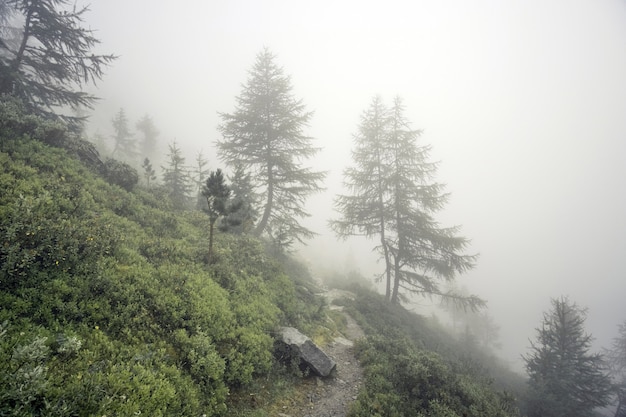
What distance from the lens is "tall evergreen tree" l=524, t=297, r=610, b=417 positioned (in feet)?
50.3

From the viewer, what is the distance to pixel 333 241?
99000mm

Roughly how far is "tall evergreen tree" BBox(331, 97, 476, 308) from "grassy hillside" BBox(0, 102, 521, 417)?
28.8ft

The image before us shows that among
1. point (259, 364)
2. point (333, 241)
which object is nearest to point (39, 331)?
point (259, 364)

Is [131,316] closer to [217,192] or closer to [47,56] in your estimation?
[217,192]

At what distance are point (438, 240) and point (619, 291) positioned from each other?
173 metres

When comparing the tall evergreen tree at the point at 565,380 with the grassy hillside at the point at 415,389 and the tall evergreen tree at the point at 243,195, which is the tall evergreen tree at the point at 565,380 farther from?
the tall evergreen tree at the point at 243,195

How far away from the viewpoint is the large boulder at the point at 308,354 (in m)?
9.57

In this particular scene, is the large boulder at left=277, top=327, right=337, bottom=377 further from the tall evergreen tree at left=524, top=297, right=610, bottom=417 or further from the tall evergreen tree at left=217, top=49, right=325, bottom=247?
the tall evergreen tree at left=524, top=297, right=610, bottom=417

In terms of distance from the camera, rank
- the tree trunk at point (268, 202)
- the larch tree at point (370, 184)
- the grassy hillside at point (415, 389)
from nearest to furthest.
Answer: the grassy hillside at point (415, 389) < the tree trunk at point (268, 202) < the larch tree at point (370, 184)

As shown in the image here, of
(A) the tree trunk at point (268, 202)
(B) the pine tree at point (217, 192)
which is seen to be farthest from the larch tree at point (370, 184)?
(B) the pine tree at point (217, 192)

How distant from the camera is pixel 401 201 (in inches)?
830

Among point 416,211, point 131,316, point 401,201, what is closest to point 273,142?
point 401,201

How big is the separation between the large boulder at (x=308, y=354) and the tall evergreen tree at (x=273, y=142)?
11.1 m

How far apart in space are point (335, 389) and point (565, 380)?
15.7 metres
